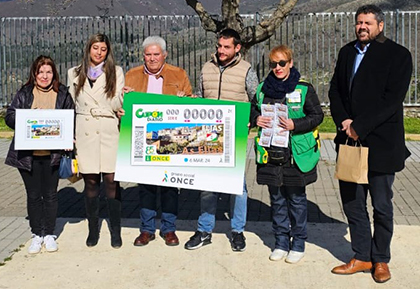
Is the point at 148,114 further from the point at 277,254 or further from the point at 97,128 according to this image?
the point at 277,254

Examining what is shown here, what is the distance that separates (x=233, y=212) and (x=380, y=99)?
1.83 meters

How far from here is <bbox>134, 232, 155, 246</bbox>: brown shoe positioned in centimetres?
643

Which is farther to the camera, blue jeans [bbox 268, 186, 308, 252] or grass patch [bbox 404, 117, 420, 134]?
grass patch [bbox 404, 117, 420, 134]

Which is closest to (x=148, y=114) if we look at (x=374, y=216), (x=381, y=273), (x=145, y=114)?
(x=145, y=114)

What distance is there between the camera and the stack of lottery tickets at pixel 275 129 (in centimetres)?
573

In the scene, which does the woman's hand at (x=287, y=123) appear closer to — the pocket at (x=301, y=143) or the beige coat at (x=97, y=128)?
the pocket at (x=301, y=143)

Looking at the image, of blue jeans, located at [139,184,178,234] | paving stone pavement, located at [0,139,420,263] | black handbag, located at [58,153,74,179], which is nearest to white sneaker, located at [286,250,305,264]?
blue jeans, located at [139,184,178,234]

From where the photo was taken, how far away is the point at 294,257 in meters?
5.91

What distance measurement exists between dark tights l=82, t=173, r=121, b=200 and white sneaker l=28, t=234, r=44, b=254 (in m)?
0.61

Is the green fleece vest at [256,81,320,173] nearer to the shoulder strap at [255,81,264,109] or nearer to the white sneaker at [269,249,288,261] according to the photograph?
the shoulder strap at [255,81,264,109]

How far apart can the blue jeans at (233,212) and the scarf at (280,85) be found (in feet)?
3.29

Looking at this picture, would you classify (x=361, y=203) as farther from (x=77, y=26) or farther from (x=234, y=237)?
(x=77, y=26)

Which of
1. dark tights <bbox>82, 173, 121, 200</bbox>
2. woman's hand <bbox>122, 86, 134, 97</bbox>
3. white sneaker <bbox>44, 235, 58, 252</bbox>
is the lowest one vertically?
white sneaker <bbox>44, 235, 58, 252</bbox>

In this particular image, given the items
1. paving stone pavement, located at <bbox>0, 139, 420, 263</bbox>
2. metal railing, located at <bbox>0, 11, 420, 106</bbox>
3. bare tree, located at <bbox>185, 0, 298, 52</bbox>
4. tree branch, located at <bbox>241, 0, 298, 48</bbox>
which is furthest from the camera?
metal railing, located at <bbox>0, 11, 420, 106</bbox>
